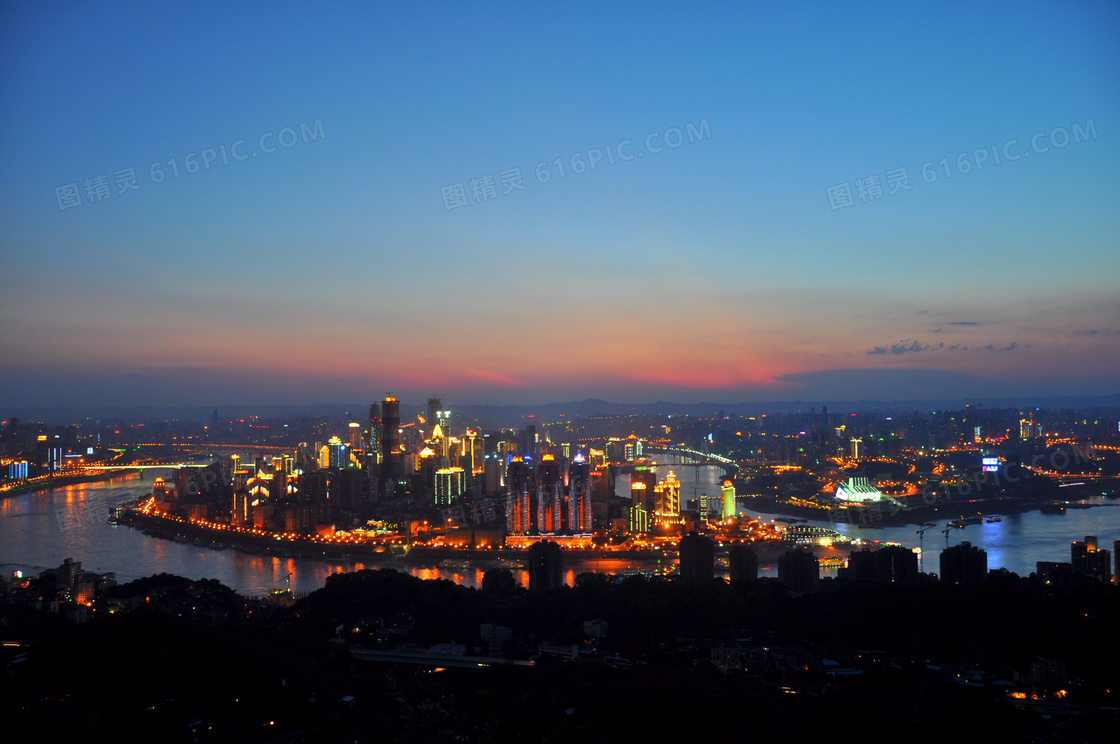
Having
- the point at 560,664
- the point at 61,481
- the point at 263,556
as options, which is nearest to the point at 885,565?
the point at 560,664

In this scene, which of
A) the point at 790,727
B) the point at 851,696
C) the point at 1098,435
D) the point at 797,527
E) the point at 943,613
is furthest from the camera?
the point at 1098,435

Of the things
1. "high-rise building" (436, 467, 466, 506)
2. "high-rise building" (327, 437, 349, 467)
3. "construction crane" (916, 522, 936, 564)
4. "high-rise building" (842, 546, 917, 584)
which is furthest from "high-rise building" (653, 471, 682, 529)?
"high-rise building" (327, 437, 349, 467)

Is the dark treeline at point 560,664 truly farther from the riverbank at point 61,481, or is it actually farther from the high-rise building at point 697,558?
the riverbank at point 61,481

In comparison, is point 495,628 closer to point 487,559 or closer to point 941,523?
point 487,559

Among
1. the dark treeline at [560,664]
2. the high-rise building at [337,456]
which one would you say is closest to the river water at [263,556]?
the dark treeline at [560,664]

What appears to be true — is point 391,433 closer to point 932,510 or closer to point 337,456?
point 337,456

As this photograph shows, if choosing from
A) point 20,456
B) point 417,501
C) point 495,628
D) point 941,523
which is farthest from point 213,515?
point 941,523
